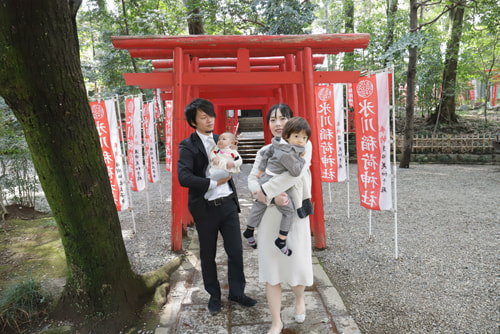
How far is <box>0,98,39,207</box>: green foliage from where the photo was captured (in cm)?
541

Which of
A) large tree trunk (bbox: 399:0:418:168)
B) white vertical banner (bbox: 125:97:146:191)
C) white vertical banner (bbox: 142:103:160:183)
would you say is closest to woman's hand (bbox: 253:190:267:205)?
white vertical banner (bbox: 125:97:146:191)

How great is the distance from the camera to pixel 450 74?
14258 millimetres

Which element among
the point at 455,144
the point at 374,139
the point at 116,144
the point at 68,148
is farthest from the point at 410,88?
the point at 68,148

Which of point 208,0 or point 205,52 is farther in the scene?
point 208,0

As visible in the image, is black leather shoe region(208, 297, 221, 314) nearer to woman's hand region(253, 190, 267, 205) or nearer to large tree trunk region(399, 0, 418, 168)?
woman's hand region(253, 190, 267, 205)

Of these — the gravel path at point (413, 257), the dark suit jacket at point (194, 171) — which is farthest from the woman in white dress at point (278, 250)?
the gravel path at point (413, 257)

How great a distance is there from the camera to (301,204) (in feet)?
7.18

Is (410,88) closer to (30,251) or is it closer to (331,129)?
(331,129)

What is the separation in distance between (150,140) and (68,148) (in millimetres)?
4453

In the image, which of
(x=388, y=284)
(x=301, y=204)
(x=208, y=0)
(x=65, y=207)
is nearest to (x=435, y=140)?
(x=208, y=0)

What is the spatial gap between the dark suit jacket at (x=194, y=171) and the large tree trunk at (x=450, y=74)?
1462 cm

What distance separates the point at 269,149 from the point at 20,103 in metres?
1.77

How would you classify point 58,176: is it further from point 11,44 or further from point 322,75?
point 322,75

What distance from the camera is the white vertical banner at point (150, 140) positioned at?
6.48 meters
